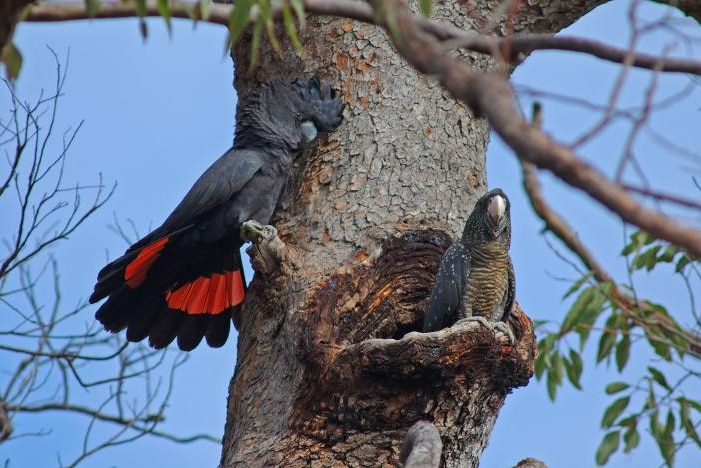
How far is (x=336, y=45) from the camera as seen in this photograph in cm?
392

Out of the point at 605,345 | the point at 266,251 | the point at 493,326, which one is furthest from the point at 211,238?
the point at 605,345

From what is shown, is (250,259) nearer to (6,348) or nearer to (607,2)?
(6,348)

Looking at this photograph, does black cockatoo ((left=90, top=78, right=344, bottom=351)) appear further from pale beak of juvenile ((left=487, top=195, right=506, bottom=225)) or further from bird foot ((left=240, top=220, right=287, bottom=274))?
pale beak of juvenile ((left=487, top=195, right=506, bottom=225))

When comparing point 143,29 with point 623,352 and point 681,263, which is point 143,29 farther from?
point 681,263

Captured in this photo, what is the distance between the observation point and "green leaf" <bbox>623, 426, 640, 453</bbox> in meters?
4.21

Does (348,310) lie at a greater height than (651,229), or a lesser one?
greater

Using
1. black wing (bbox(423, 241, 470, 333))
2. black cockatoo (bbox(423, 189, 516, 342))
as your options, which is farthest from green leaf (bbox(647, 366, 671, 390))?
black wing (bbox(423, 241, 470, 333))

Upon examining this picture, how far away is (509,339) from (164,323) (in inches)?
68.2

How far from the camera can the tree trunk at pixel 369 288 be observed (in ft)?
9.89

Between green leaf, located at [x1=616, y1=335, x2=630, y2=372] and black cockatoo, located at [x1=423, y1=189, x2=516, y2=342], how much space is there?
0.62 m

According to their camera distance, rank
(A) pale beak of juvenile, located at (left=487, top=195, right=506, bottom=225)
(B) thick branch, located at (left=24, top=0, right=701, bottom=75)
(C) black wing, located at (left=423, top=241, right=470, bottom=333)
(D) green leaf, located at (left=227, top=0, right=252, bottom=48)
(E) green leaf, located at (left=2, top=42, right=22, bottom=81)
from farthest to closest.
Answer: (A) pale beak of juvenile, located at (left=487, top=195, right=506, bottom=225) < (C) black wing, located at (left=423, top=241, right=470, bottom=333) < (E) green leaf, located at (left=2, top=42, right=22, bottom=81) < (D) green leaf, located at (left=227, top=0, right=252, bottom=48) < (B) thick branch, located at (left=24, top=0, right=701, bottom=75)

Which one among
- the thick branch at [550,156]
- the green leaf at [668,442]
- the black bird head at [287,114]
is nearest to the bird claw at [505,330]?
the black bird head at [287,114]

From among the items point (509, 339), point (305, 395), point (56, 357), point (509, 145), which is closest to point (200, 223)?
point (56, 357)

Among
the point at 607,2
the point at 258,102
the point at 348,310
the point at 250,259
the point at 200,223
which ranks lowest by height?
the point at 348,310
